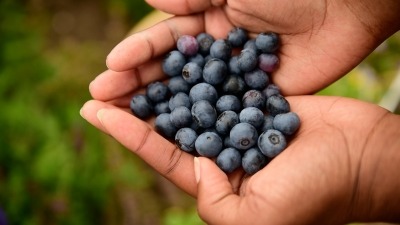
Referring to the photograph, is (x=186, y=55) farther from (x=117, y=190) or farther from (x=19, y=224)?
(x=19, y=224)

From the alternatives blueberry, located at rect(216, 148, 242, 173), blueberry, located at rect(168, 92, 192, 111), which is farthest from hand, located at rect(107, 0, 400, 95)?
blueberry, located at rect(216, 148, 242, 173)

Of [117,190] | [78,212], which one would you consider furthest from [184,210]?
[78,212]

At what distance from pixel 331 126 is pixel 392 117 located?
0.80 ft

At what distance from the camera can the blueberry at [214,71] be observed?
2.04 metres

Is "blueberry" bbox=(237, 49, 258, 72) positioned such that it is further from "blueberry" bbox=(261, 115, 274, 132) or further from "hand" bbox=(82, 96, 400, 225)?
"hand" bbox=(82, 96, 400, 225)

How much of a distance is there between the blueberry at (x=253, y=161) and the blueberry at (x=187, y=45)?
0.65m

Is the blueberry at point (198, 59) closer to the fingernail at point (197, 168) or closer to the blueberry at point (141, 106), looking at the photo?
the blueberry at point (141, 106)

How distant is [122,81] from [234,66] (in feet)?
1.90

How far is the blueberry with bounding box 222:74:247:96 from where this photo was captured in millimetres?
2072

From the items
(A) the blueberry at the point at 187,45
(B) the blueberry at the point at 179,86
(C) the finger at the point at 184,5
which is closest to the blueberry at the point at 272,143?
(B) the blueberry at the point at 179,86

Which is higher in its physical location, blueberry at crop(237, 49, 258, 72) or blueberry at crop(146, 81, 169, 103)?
blueberry at crop(237, 49, 258, 72)

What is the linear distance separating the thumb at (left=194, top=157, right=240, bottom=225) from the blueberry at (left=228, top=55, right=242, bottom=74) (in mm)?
573

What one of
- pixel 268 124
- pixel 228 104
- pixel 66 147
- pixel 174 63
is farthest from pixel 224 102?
pixel 66 147

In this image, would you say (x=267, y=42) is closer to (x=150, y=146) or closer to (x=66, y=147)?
(x=150, y=146)
